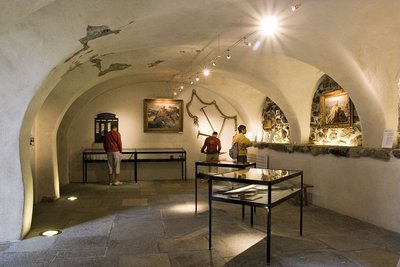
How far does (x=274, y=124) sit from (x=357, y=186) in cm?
402

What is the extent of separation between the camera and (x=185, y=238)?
444cm

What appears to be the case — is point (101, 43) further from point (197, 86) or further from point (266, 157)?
point (197, 86)

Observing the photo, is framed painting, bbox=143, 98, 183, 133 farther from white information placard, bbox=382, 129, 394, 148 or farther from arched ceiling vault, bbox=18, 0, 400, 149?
white information placard, bbox=382, 129, 394, 148

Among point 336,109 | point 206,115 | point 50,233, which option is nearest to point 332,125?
point 336,109

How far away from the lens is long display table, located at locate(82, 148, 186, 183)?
9.53m

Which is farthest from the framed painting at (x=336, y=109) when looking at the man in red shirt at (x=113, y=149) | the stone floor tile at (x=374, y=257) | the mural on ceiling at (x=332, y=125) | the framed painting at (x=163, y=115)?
the man in red shirt at (x=113, y=149)

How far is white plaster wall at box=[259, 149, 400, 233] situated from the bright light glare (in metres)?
2.43

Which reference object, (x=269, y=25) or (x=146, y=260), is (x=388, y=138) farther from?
(x=146, y=260)

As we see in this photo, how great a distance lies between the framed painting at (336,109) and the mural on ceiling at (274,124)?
5.44ft

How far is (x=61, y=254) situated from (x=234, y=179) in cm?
206

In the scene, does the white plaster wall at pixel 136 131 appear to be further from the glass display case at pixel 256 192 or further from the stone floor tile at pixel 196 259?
the stone floor tile at pixel 196 259

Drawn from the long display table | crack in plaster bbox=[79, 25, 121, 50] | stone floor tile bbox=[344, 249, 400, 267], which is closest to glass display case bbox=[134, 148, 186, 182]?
the long display table

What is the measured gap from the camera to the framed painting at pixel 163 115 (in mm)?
10375

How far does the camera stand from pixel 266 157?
8.82 metres
